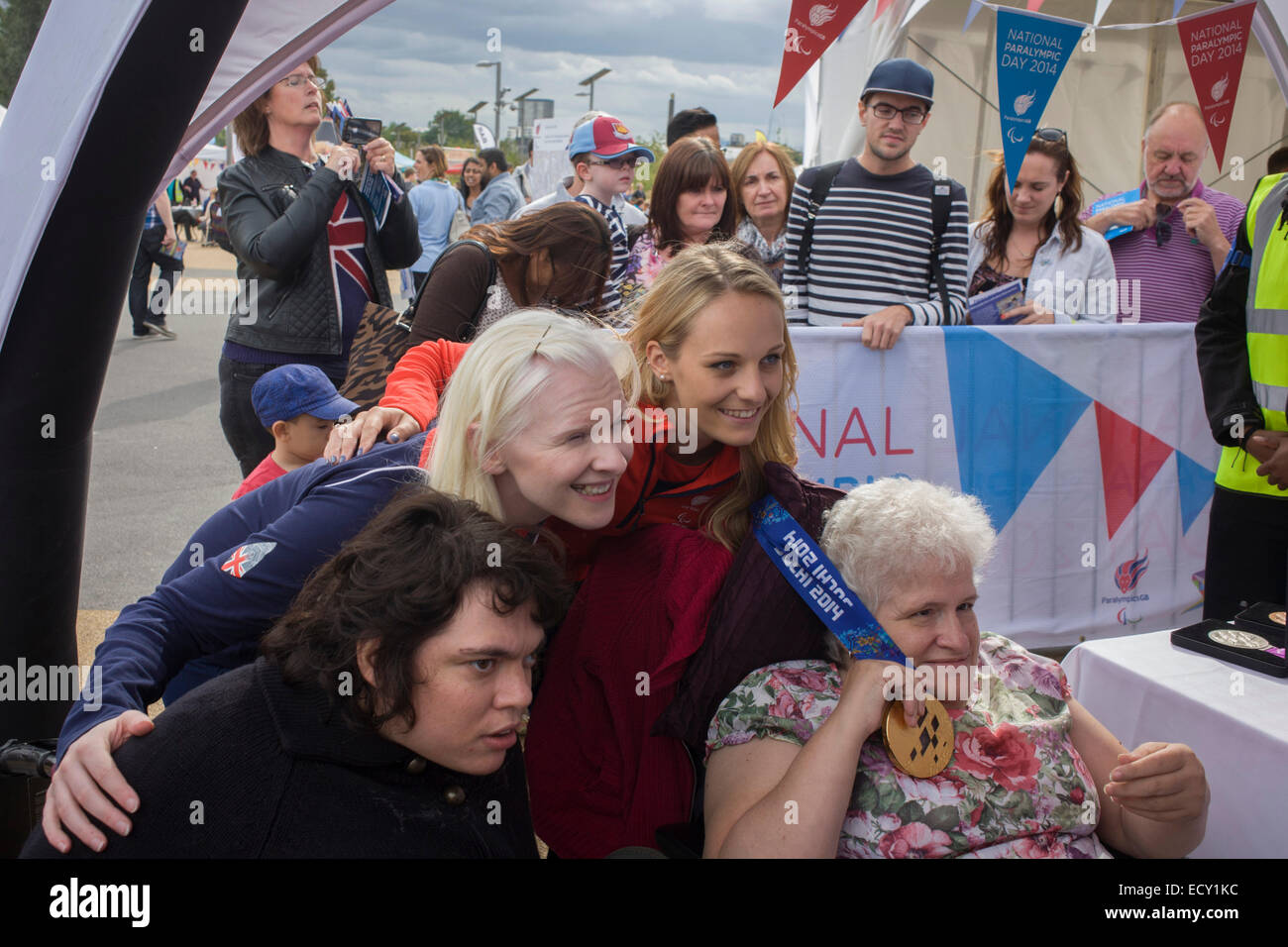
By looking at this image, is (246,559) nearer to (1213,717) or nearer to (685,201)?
(1213,717)

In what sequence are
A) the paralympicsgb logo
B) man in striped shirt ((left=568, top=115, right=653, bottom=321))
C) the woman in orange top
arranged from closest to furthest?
the woman in orange top < the paralympicsgb logo < man in striped shirt ((left=568, top=115, right=653, bottom=321))

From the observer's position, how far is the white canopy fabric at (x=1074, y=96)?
881 cm

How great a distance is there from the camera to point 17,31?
2422 mm

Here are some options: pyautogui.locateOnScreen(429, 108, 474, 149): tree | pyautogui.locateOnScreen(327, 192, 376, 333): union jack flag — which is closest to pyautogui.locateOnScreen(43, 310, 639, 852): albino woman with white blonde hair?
pyautogui.locateOnScreen(327, 192, 376, 333): union jack flag

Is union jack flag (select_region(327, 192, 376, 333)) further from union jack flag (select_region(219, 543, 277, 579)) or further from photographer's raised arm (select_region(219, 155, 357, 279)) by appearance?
union jack flag (select_region(219, 543, 277, 579))

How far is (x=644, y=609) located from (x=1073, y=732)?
94 cm

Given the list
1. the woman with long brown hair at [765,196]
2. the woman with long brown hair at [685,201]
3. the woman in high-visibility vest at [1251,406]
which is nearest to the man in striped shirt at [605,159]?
the woman with long brown hair at [685,201]

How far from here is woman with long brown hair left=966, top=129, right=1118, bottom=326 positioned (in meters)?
4.62

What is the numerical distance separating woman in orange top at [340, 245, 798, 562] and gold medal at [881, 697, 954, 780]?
1.75ft

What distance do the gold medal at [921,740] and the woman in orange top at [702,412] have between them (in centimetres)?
53

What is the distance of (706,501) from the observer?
92.0 inches

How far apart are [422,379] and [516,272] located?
27.1 inches

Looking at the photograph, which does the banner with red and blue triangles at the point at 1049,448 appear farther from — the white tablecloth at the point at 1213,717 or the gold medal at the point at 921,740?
the gold medal at the point at 921,740
